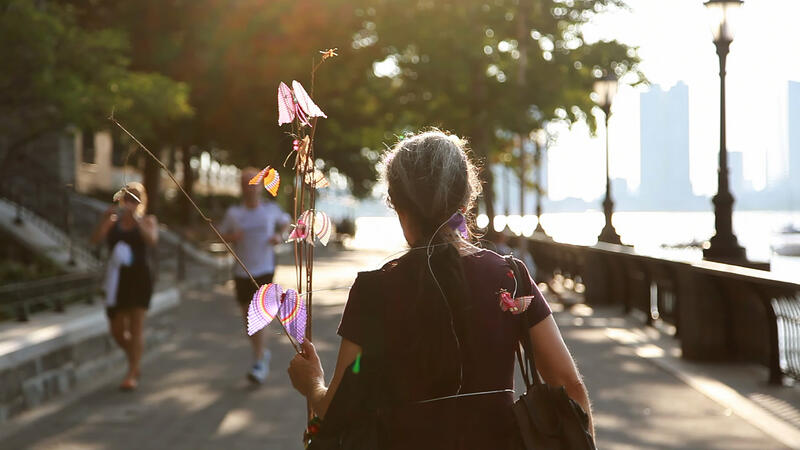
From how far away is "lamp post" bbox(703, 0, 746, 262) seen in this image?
42.6ft

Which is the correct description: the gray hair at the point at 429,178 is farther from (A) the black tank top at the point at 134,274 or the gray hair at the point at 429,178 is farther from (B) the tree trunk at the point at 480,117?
(B) the tree trunk at the point at 480,117

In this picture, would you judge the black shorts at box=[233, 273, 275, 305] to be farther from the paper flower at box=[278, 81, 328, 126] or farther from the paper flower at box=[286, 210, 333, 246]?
the paper flower at box=[278, 81, 328, 126]

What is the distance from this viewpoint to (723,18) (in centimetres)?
1355

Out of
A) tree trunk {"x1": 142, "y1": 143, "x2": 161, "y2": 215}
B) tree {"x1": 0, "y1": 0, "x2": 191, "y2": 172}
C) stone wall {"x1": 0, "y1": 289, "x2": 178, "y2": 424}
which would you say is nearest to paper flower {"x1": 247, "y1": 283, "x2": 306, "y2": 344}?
stone wall {"x1": 0, "y1": 289, "x2": 178, "y2": 424}

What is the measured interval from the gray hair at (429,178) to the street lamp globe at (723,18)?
1178 centimetres

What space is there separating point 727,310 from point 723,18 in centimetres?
429

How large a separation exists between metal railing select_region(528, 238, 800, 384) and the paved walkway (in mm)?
729

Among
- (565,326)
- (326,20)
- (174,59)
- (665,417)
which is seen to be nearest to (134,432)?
(665,417)

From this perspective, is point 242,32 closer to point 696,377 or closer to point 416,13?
point 416,13

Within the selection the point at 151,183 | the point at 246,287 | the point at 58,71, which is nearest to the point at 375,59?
the point at 151,183

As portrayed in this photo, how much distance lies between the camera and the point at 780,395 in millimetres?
8930

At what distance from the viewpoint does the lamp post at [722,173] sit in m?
13.0

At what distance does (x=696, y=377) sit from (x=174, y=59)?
18.4 m

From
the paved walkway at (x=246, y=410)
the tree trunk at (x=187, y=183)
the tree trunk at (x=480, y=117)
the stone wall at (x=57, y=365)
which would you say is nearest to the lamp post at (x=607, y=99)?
the tree trunk at (x=480, y=117)
